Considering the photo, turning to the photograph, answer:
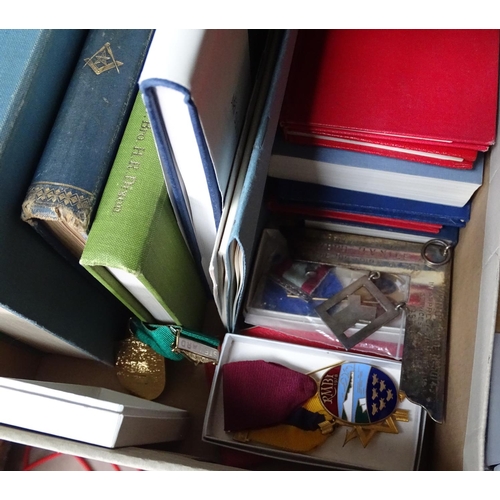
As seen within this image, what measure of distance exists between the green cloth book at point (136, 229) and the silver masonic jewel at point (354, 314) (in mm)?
234

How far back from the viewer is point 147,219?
1.67 ft

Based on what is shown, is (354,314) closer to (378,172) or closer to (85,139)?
(378,172)

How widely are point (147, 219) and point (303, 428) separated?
0.38m

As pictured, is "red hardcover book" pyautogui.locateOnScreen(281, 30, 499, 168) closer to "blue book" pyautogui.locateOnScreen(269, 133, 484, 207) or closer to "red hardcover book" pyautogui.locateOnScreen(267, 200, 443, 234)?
"blue book" pyautogui.locateOnScreen(269, 133, 484, 207)

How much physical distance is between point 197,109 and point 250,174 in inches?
4.8

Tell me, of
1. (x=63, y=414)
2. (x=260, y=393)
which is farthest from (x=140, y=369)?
(x=63, y=414)

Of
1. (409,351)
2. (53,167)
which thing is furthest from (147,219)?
(409,351)

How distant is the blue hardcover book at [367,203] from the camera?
0.67 meters

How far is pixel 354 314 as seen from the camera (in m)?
0.70

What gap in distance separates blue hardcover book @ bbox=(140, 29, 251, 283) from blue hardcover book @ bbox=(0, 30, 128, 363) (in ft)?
0.53
